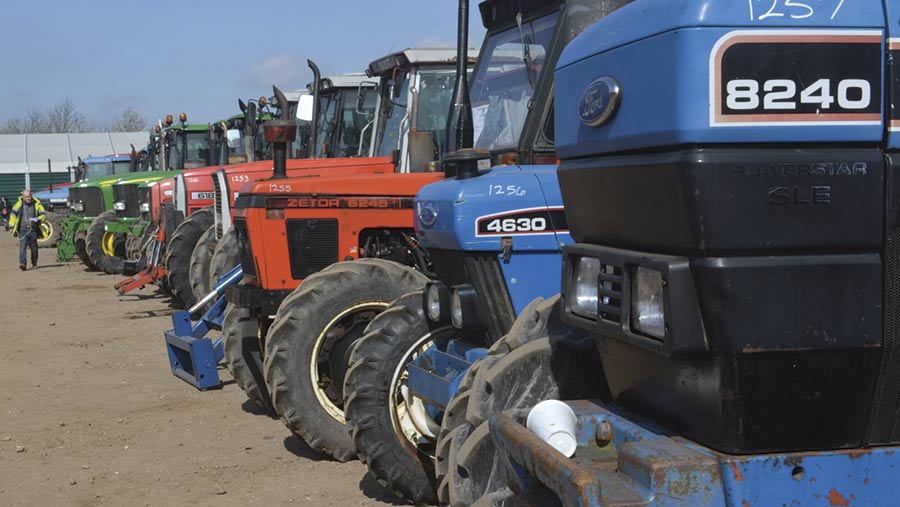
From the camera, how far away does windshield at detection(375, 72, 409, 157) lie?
935 centimetres

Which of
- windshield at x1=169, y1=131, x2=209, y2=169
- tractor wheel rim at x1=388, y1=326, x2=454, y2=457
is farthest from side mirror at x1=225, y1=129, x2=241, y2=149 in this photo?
tractor wheel rim at x1=388, y1=326, x2=454, y2=457

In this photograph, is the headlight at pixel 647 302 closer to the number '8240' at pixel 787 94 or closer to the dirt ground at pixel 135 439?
the number '8240' at pixel 787 94

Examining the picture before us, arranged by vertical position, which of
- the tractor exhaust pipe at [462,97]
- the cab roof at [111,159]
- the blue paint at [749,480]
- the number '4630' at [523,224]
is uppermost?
the tractor exhaust pipe at [462,97]

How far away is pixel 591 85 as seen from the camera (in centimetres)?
287

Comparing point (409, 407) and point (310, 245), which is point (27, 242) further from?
point (409, 407)

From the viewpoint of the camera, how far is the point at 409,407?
17.8ft

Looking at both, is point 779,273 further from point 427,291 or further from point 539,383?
point 427,291

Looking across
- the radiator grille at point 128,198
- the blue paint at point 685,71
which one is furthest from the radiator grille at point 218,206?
the blue paint at point 685,71

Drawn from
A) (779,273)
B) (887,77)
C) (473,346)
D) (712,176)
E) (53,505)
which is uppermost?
(887,77)

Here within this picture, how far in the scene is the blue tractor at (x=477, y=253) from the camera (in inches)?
182

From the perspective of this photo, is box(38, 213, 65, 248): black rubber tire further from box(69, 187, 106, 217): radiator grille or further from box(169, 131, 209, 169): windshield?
box(169, 131, 209, 169): windshield

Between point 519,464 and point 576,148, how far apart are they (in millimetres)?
865

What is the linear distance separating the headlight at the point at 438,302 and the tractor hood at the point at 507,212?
513mm

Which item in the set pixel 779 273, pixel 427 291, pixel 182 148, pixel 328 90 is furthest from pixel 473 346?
pixel 182 148
